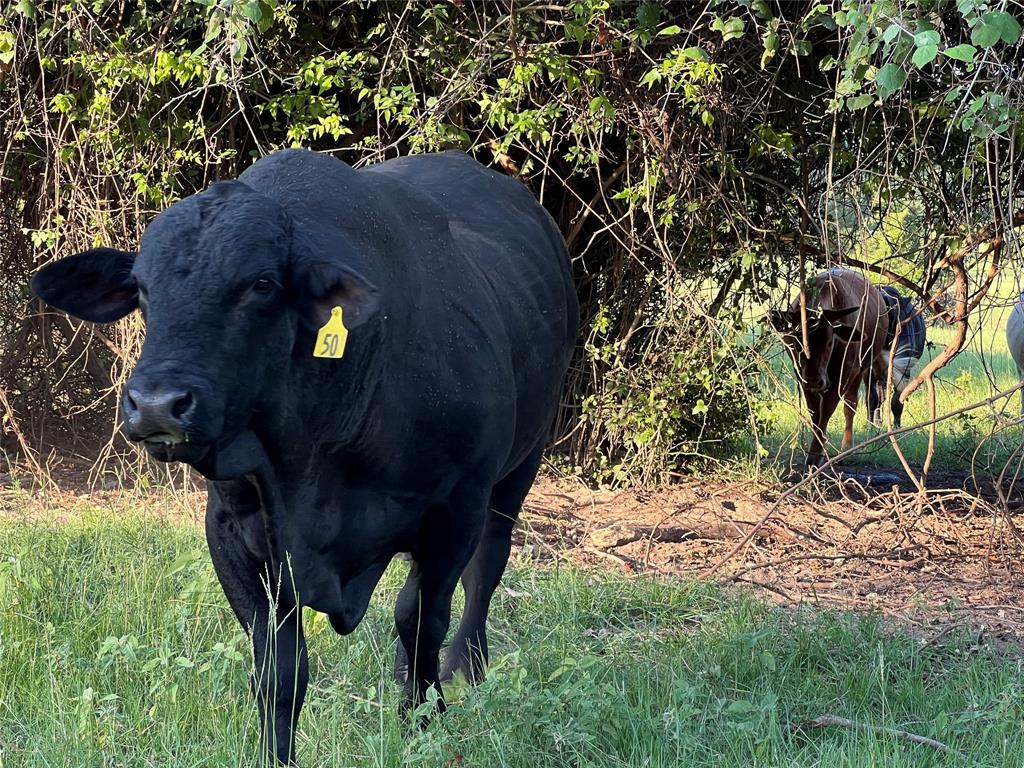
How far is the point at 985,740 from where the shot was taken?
11.5 ft

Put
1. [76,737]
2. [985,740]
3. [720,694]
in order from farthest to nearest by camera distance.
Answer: [720,694], [985,740], [76,737]

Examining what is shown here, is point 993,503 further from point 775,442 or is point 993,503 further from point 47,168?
point 47,168

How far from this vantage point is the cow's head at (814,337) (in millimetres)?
7250

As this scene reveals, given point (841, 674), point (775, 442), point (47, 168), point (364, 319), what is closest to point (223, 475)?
point (364, 319)

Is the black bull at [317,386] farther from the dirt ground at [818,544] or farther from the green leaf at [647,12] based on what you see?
the dirt ground at [818,544]

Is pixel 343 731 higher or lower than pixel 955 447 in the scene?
higher

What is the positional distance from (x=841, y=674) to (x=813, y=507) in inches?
107

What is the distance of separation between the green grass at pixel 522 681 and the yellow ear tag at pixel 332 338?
0.85 metres

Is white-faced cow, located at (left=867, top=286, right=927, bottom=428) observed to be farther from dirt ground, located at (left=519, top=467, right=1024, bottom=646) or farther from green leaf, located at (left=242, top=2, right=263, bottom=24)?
green leaf, located at (left=242, top=2, right=263, bottom=24)

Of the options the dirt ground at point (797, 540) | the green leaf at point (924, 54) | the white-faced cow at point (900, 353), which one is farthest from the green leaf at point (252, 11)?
the white-faced cow at point (900, 353)

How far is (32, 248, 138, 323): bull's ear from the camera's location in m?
3.06

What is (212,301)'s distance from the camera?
2.73 m

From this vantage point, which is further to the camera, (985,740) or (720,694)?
(720,694)

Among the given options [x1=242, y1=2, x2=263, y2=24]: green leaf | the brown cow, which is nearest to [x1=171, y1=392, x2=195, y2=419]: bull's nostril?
[x1=242, y1=2, x2=263, y2=24]: green leaf
